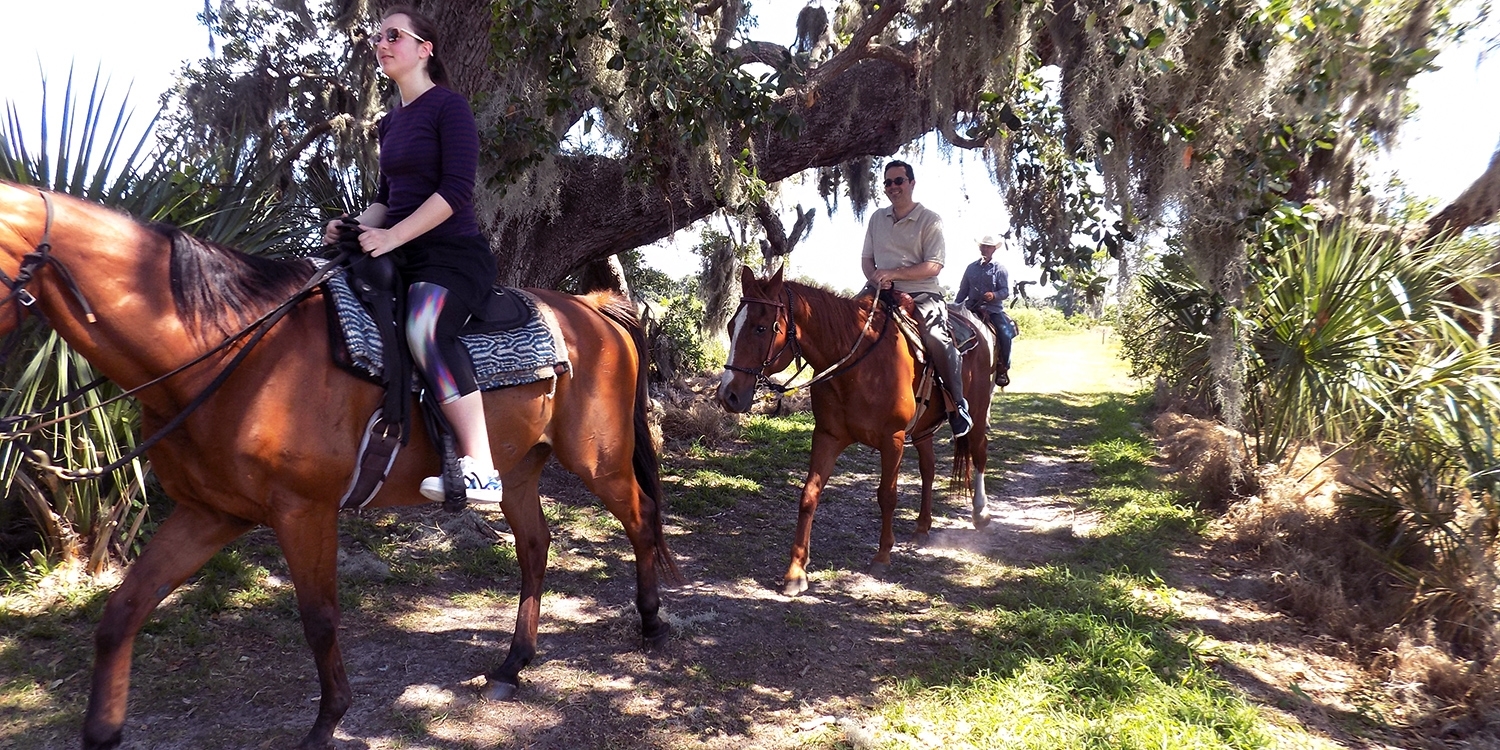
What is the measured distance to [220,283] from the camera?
2.83 metres

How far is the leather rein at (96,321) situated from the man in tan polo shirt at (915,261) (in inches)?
149

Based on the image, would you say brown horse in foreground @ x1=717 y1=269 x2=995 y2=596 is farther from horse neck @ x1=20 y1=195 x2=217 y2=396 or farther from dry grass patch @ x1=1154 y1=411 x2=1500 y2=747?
horse neck @ x1=20 y1=195 x2=217 y2=396

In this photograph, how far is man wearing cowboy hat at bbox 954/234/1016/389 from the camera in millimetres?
8469

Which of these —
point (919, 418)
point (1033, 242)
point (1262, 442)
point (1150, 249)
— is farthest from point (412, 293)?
point (1262, 442)

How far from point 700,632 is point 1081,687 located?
187cm

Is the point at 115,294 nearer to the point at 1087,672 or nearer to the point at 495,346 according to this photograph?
the point at 495,346

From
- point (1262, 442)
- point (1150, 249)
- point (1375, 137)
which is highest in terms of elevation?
point (1375, 137)

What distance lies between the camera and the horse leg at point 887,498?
18.4 ft

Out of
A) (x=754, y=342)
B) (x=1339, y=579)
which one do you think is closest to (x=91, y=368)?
(x=754, y=342)

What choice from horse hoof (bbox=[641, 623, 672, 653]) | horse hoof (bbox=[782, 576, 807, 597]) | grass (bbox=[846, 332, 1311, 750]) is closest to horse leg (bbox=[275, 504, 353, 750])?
horse hoof (bbox=[641, 623, 672, 653])

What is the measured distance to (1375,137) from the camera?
613cm

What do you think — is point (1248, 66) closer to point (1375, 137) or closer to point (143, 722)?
point (1375, 137)

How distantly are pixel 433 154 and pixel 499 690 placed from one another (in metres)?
2.25

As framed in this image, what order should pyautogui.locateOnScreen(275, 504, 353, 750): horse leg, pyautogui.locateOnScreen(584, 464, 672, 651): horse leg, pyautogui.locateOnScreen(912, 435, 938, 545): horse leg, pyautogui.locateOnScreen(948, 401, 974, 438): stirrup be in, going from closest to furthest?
pyautogui.locateOnScreen(275, 504, 353, 750): horse leg
pyautogui.locateOnScreen(584, 464, 672, 651): horse leg
pyautogui.locateOnScreen(948, 401, 974, 438): stirrup
pyautogui.locateOnScreen(912, 435, 938, 545): horse leg
